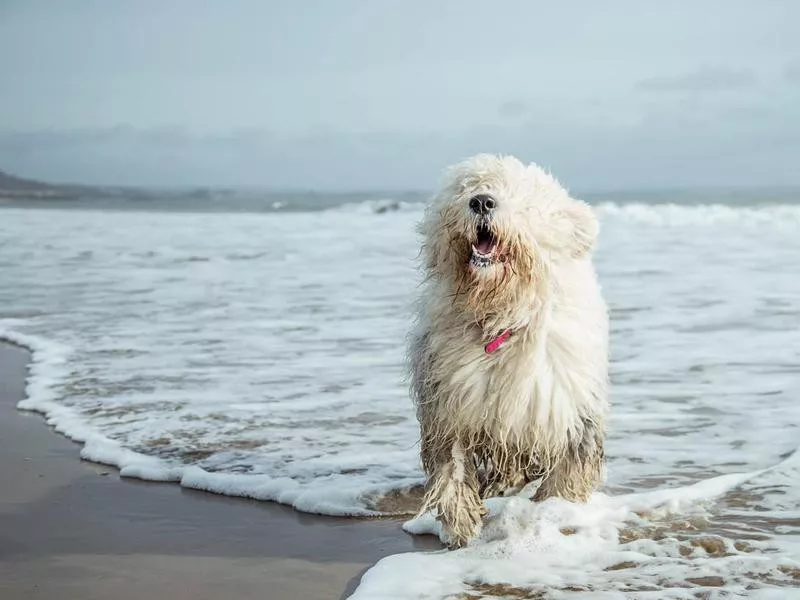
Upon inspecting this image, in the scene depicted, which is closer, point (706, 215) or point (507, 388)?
point (507, 388)

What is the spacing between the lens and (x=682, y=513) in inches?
202

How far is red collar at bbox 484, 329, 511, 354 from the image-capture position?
458 centimetres

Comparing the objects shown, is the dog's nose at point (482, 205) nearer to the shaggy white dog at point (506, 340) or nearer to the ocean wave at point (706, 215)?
the shaggy white dog at point (506, 340)

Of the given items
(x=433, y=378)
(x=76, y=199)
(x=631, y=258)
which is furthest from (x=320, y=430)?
(x=76, y=199)

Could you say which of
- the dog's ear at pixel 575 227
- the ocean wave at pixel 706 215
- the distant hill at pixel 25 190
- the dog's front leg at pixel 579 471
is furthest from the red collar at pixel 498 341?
the distant hill at pixel 25 190

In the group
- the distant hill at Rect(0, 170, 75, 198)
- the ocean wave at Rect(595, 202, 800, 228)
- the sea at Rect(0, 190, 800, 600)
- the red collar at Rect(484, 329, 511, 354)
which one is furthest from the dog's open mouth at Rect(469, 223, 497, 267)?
the distant hill at Rect(0, 170, 75, 198)

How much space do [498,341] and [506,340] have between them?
4 cm

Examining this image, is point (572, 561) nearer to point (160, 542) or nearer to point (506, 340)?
point (506, 340)

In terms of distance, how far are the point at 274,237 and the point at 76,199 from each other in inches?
1095

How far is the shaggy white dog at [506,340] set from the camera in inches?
175

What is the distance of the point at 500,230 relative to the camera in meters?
4.37

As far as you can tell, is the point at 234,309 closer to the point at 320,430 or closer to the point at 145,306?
the point at 145,306

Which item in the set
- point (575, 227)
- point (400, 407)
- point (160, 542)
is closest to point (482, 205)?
point (575, 227)

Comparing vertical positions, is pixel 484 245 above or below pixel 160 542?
above
